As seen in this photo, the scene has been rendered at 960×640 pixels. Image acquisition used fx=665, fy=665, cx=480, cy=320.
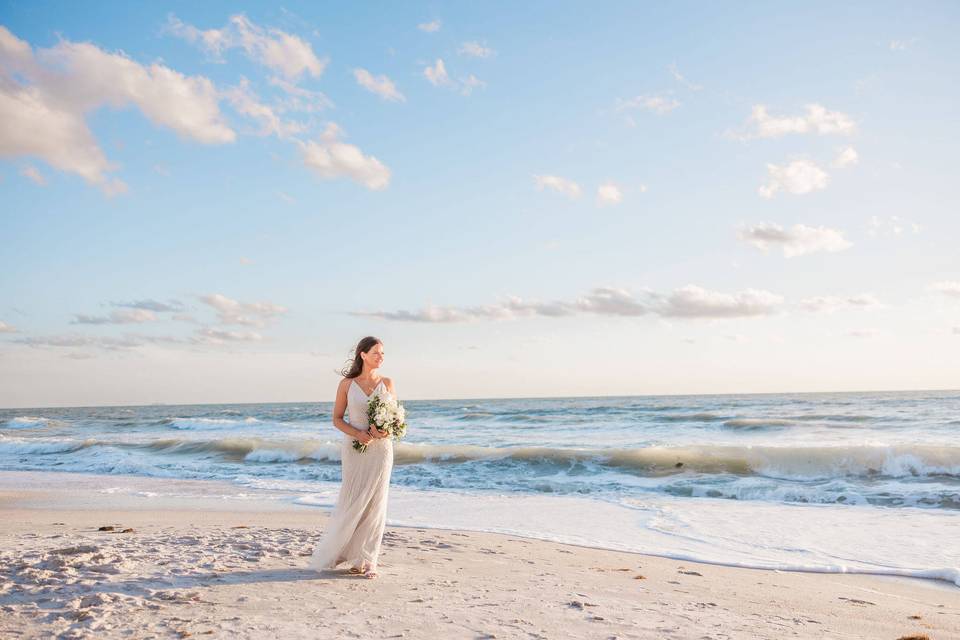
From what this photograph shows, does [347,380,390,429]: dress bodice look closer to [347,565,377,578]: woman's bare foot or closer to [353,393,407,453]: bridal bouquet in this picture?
[353,393,407,453]: bridal bouquet

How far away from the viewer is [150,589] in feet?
16.0

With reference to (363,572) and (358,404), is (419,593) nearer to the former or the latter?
(363,572)

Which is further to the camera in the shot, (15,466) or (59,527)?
(15,466)

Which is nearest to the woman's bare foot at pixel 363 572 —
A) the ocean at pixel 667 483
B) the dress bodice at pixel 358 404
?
the dress bodice at pixel 358 404

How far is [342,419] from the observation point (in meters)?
5.77

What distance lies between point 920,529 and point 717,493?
4.21 metres

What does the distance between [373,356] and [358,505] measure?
1.29 meters

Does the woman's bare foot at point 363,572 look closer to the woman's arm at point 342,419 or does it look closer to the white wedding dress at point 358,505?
the white wedding dress at point 358,505

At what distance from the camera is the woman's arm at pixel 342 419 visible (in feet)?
18.6

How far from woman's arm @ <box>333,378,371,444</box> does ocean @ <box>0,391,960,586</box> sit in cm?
412

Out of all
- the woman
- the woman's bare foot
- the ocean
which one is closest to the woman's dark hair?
the woman

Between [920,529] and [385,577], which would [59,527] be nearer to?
[385,577]

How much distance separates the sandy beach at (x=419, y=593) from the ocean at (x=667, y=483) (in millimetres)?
1276

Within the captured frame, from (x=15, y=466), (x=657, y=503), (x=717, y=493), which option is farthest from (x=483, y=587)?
(x=15, y=466)
